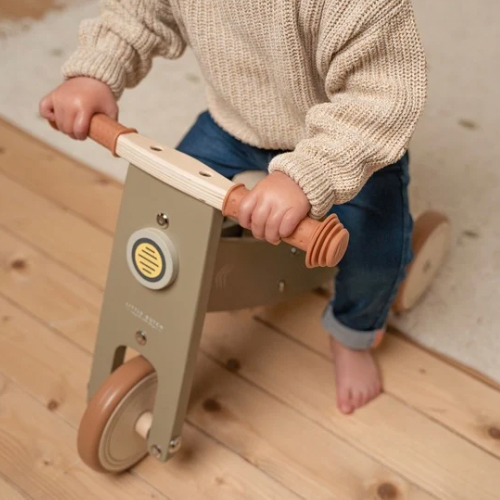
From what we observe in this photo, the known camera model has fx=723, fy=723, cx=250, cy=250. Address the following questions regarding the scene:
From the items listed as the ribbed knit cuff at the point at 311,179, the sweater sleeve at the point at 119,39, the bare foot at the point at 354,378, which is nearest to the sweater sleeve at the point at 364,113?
the ribbed knit cuff at the point at 311,179

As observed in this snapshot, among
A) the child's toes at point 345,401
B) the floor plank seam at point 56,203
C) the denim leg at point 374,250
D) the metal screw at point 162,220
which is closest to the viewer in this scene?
the metal screw at point 162,220

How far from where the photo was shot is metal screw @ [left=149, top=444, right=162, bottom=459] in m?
0.81

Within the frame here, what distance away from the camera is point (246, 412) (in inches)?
37.2

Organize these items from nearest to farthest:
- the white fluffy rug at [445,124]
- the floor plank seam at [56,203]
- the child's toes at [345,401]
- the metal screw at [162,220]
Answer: the metal screw at [162,220] < the child's toes at [345,401] < the white fluffy rug at [445,124] < the floor plank seam at [56,203]

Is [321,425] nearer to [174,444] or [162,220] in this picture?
[174,444]

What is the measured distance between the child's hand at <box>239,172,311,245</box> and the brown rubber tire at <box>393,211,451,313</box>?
0.41 metres

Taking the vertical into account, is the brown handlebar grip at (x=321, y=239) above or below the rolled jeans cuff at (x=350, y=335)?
above

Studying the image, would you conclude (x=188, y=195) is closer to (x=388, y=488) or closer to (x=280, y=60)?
(x=280, y=60)

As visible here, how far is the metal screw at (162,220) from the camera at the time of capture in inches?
29.1

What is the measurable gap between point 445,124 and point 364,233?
2.01 feet

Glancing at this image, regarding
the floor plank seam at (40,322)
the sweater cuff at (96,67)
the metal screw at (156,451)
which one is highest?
the sweater cuff at (96,67)

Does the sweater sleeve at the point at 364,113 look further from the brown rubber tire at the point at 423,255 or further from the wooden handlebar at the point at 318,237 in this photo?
the brown rubber tire at the point at 423,255

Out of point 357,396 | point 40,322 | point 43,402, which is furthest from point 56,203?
point 357,396

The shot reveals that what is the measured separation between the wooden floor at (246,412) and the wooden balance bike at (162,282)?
8 cm
